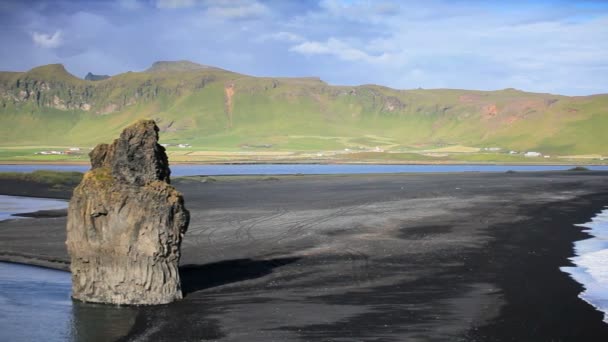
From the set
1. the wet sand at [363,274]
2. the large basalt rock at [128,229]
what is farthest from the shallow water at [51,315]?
the large basalt rock at [128,229]

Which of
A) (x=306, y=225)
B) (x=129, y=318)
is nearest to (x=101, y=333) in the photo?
(x=129, y=318)

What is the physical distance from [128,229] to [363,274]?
24.8ft

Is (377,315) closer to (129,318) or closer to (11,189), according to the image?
(129,318)

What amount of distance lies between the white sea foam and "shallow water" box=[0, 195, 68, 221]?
28872mm

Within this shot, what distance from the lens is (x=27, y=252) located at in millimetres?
29641

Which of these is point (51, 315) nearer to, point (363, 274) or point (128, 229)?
point (128, 229)

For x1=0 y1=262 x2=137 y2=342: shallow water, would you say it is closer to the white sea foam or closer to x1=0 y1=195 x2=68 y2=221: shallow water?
the white sea foam

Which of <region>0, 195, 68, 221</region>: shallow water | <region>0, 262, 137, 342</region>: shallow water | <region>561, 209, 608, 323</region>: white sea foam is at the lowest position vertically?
<region>0, 195, 68, 221</region>: shallow water

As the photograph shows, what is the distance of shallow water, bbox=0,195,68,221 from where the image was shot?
4583cm

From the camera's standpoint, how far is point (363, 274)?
79.6 ft

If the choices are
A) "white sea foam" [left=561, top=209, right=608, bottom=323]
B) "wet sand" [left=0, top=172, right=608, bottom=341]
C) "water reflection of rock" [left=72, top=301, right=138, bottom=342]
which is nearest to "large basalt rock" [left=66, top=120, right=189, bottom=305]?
"water reflection of rock" [left=72, top=301, right=138, bottom=342]

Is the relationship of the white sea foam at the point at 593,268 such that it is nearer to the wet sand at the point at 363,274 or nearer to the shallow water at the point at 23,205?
the wet sand at the point at 363,274

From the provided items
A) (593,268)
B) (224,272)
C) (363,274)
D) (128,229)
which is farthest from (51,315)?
(593,268)

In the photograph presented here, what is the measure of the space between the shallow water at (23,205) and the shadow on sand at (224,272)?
19852mm
